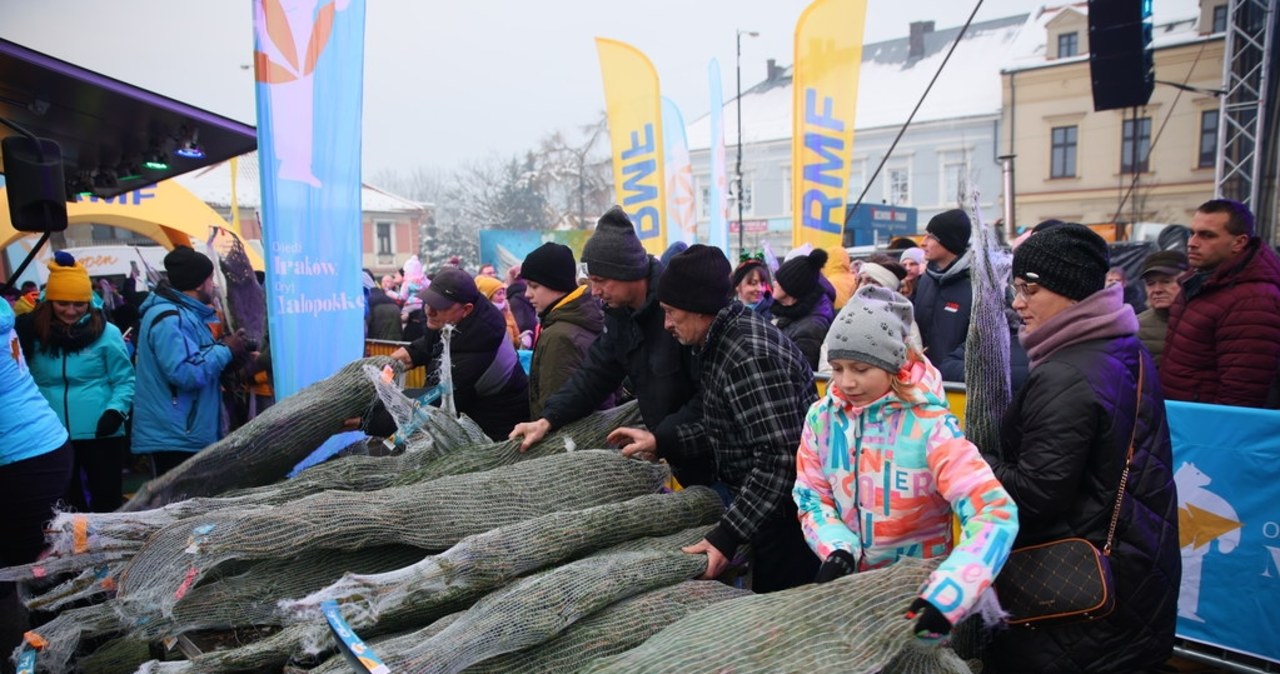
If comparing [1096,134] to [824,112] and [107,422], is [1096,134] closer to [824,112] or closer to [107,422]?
[824,112]

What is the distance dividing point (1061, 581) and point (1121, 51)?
13.3 meters

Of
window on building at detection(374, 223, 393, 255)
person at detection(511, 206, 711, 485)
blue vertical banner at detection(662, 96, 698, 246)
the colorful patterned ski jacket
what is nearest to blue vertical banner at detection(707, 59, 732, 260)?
blue vertical banner at detection(662, 96, 698, 246)

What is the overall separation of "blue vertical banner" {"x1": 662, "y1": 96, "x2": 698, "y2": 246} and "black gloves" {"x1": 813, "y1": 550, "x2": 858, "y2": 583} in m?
10.9

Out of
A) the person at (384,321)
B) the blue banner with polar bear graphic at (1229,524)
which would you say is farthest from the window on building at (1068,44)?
the blue banner with polar bear graphic at (1229,524)

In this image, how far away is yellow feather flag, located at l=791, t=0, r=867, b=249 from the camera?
9.09 metres

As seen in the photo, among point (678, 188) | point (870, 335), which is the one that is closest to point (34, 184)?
point (870, 335)

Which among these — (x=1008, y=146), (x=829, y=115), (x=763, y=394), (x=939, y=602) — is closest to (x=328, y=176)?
(x=763, y=394)

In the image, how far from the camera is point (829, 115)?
366 inches

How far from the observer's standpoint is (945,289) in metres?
4.90

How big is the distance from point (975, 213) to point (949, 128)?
131 feet

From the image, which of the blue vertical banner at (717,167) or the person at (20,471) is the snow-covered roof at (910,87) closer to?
the blue vertical banner at (717,167)

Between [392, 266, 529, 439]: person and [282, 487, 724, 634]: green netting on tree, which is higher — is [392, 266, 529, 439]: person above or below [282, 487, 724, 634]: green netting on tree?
above

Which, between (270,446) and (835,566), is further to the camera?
(270,446)

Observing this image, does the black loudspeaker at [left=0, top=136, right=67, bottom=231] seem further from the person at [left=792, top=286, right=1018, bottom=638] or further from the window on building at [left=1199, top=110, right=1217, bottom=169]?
the window on building at [left=1199, top=110, right=1217, bottom=169]
